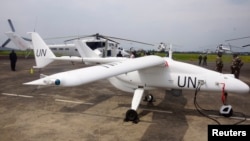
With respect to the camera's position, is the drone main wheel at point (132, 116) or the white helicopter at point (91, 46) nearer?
the drone main wheel at point (132, 116)

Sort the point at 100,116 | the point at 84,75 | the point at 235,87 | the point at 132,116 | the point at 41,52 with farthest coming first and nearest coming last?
the point at 41,52, the point at 100,116, the point at 235,87, the point at 132,116, the point at 84,75

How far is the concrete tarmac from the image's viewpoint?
22.1 feet


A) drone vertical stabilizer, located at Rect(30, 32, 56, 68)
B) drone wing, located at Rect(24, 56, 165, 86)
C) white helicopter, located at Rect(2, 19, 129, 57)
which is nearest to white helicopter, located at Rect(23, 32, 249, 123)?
drone wing, located at Rect(24, 56, 165, 86)

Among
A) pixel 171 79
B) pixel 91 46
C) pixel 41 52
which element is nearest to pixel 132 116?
pixel 171 79

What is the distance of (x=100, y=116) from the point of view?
335 inches

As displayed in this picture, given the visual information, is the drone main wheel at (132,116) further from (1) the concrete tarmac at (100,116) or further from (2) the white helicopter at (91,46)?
(2) the white helicopter at (91,46)

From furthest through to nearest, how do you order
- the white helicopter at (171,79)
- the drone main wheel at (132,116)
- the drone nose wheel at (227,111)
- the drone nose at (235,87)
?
the drone nose wheel at (227,111) → the drone nose at (235,87) → the white helicopter at (171,79) → the drone main wheel at (132,116)

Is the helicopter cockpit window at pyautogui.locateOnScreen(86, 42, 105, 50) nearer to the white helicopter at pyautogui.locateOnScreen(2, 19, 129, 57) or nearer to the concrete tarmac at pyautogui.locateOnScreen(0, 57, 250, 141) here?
the white helicopter at pyautogui.locateOnScreen(2, 19, 129, 57)

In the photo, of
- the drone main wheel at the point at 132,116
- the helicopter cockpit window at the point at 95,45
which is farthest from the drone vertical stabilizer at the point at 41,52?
the helicopter cockpit window at the point at 95,45

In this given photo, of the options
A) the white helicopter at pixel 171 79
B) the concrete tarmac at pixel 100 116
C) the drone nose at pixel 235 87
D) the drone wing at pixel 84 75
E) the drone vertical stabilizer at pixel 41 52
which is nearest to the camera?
the drone wing at pixel 84 75

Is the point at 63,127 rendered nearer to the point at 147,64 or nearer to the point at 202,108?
the point at 147,64

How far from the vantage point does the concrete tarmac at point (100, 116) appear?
6723 mm

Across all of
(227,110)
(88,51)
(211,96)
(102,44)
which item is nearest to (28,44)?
(102,44)

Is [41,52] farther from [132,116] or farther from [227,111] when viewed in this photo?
[227,111]
